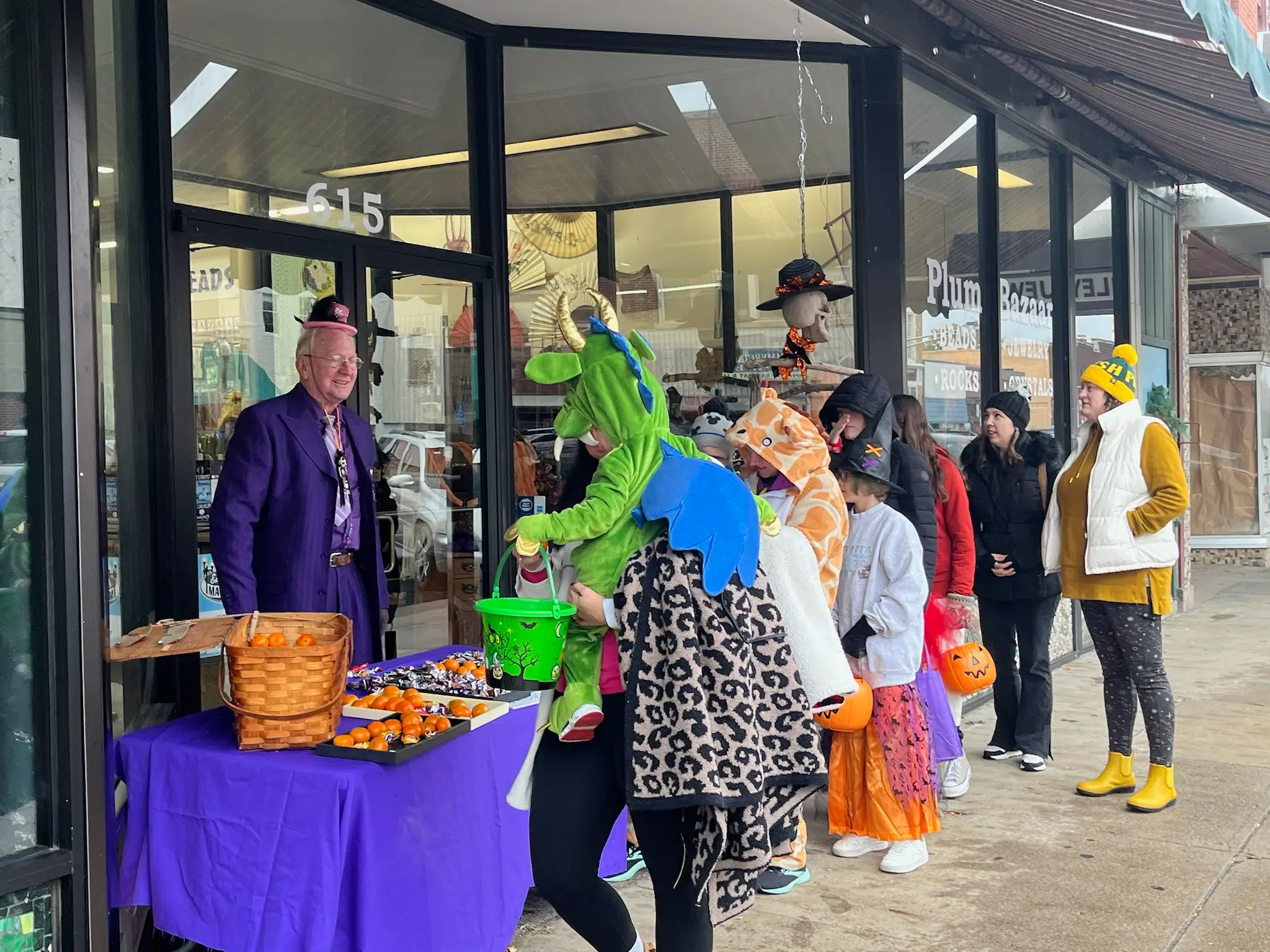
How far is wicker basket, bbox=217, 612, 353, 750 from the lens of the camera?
3.02 meters

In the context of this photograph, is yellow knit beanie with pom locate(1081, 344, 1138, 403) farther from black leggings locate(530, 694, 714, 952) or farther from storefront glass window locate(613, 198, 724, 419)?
black leggings locate(530, 694, 714, 952)

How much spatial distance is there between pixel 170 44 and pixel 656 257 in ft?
9.76

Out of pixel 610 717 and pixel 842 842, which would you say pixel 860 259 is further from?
pixel 610 717

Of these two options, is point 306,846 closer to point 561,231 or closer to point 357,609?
point 357,609

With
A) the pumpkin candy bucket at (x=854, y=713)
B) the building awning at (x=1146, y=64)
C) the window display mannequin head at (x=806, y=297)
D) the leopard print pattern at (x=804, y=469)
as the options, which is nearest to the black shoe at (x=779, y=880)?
the pumpkin candy bucket at (x=854, y=713)

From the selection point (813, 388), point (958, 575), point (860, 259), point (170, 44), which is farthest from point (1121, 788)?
point (170, 44)

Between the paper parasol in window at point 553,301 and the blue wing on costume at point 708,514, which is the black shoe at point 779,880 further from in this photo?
the paper parasol in window at point 553,301

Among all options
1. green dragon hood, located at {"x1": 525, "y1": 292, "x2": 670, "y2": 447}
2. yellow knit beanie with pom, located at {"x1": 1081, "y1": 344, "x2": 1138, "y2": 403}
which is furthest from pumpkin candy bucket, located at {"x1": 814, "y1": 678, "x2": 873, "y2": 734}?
yellow knit beanie with pom, located at {"x1": 1081, "y1": 344, "x2": 1138, "y2": 403}

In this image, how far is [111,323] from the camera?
393cm

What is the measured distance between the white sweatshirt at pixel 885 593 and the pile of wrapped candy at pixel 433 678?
1450 mm

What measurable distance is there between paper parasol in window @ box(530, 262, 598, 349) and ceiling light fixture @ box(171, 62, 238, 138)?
75.0 inches

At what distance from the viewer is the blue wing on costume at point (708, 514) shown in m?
2.74

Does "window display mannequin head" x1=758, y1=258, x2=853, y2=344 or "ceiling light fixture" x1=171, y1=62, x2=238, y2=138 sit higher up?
"ceiling light fixture" x1=171, y1=62, x2=238, y2=138

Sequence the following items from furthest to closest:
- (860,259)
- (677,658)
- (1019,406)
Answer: (860,259) → (1019,406) → (677,658)
